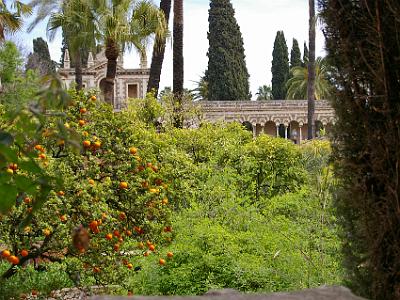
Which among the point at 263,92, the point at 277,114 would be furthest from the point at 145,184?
the point at 263,92

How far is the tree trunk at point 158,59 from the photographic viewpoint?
16.5 meters

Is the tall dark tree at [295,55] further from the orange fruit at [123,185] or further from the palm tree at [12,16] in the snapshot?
the orange fruit at [123,185]

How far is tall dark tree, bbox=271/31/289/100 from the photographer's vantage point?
50.4m

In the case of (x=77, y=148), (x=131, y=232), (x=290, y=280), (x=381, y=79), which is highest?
(x=381, y=79)

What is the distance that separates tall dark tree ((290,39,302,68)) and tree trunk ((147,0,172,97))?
3581 cm

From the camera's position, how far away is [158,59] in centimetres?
1683

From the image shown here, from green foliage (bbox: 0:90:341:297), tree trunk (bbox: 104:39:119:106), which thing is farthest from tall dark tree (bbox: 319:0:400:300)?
tree trunk (bbox: 104:39:119:106)

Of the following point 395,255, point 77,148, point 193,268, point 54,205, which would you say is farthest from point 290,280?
point 77,148

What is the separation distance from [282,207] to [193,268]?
173 cm

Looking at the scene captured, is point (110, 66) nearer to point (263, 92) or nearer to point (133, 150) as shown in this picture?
point (133, 150)

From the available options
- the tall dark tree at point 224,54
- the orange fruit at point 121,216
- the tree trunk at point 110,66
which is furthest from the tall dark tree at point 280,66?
the orange fruit at point 121,216

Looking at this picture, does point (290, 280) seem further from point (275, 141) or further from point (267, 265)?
point (275, 141)

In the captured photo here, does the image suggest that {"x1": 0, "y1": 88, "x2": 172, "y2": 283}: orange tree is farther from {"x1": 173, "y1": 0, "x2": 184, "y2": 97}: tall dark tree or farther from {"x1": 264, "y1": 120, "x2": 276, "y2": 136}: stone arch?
{"x1": 264, "y1": 120, "x2": 276, "y2": 136}: stone arch

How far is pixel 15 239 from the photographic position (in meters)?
5.66
